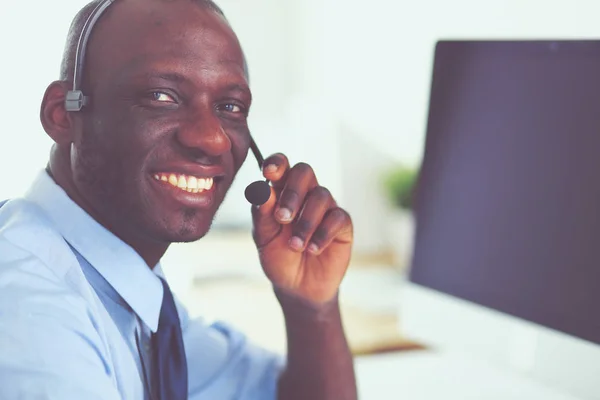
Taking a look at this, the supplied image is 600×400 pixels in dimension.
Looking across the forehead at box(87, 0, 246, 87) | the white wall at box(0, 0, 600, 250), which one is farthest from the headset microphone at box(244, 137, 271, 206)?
the white wall at box(0, 0, 600, 250)

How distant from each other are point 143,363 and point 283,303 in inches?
9.5

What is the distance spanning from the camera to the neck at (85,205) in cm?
77

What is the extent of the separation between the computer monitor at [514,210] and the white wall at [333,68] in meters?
0.15

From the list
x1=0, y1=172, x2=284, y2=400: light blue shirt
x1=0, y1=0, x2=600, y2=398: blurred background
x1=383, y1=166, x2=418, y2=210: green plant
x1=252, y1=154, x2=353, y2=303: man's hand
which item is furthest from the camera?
x1=383, y1=166, x2=418, y2=210: green plant

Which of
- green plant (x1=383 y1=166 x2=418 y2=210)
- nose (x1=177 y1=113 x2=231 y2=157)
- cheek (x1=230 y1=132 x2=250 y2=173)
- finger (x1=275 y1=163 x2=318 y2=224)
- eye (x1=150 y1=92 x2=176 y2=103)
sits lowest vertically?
green plant (x1=383 y1=166 x2=418 y2=210)

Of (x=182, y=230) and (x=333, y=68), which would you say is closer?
(x=182, y=230)

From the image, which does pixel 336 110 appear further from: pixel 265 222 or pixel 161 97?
pixel 161 97

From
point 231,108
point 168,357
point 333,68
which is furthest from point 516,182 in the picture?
point 333,68

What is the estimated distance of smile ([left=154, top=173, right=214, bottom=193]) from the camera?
2.42ft

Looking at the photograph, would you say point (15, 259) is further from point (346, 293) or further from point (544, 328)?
point (346, 293)

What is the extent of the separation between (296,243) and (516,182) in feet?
1.12

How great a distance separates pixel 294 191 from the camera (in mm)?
820

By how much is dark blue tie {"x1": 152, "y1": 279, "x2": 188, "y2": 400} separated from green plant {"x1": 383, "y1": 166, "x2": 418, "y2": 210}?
1.11 meters

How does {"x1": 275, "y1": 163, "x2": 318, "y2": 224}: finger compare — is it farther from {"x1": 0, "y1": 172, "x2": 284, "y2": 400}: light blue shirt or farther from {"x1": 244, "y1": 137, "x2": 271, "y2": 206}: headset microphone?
{"x1": 0, "y1": 172, "x2": 284, "y2": 400}: light blue shirt
